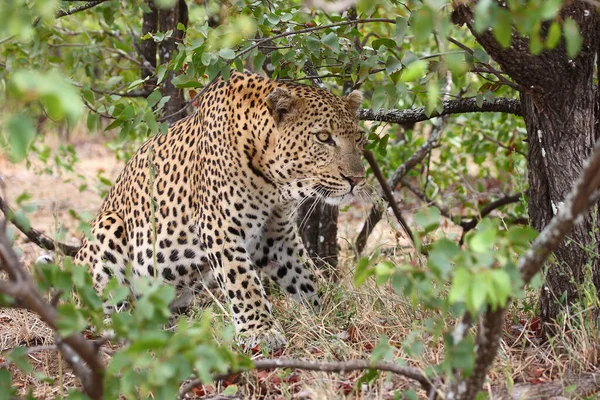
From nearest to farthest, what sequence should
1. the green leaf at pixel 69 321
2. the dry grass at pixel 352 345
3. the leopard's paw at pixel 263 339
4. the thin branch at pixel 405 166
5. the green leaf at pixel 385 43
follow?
1. the green leaf at pixel 69 321
2. the dry grass at pixel 352 345
3. the green leaf at pixel 385 43
4. the leopard's paw at pixel 263 339
5. the thin branch at pixel 405 166

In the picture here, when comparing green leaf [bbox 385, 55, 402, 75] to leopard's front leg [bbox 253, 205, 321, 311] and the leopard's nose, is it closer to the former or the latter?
the leopard's nose

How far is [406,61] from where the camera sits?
3.88 metres

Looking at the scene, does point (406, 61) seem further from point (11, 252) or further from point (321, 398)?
point (11, 252)

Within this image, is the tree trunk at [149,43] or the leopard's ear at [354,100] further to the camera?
the tree trunk at [149,43]

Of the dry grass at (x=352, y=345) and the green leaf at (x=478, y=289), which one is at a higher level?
the green leaf at (x=478, y=289)

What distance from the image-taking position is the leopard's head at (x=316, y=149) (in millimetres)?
5125

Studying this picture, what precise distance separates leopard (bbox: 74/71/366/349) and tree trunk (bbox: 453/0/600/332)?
1.19m

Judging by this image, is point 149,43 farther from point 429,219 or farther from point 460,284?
point 460,284

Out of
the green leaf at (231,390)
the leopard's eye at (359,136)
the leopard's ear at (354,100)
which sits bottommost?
the green leaf at (231,390)

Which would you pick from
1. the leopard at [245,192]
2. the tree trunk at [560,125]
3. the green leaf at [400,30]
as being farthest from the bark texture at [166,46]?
the tree trunk at [560,125]

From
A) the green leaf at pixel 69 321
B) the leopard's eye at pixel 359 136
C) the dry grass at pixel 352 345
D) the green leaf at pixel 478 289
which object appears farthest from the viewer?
the leopard's eye at pixel 359 136

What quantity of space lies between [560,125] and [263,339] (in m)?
2.16

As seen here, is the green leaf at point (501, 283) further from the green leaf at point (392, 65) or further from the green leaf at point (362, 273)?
the green leaf at point (392, 65)

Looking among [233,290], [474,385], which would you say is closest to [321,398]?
[474,385]
